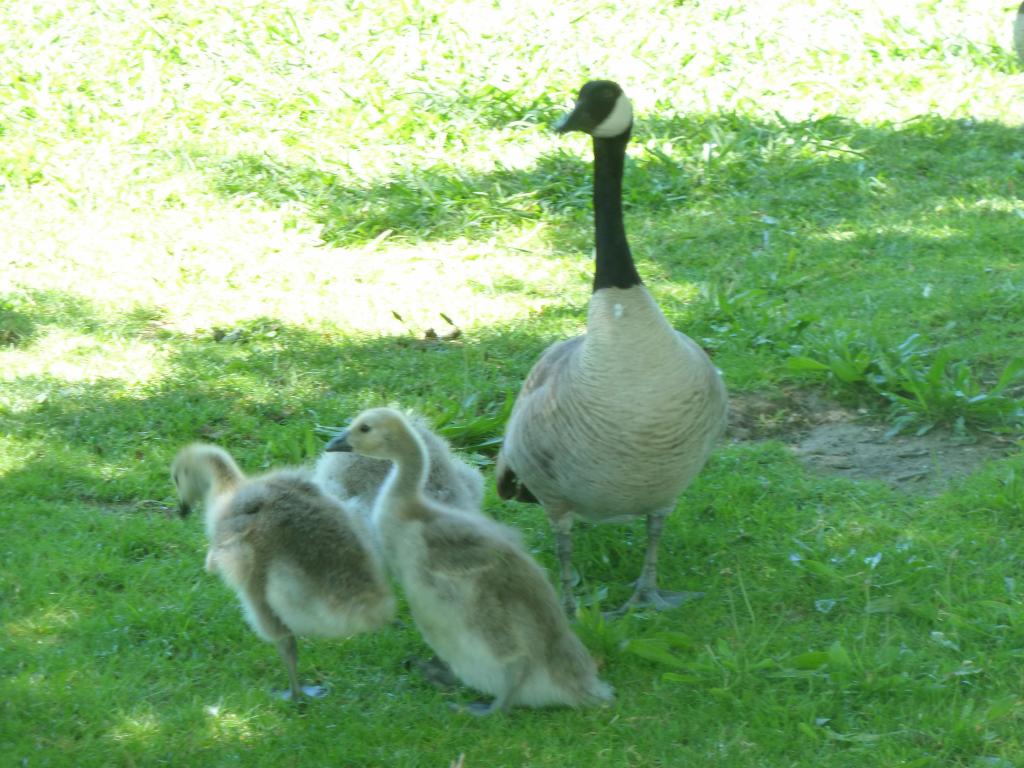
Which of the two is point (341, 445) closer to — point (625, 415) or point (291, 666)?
point (291, 666)

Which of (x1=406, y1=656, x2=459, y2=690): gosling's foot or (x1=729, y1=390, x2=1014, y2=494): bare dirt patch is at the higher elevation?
(x1=729, y1=390, x2=1014, y2=494): bare dirt patch

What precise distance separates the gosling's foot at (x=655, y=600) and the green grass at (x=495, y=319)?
0.13 metres

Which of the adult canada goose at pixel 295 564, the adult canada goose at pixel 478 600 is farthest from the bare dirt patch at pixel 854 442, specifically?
the adult canada goose at pixel 295 564

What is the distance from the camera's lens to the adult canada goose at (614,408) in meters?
5.08

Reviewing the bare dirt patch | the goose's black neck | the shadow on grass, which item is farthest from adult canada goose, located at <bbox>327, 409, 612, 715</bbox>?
the shadow on grass

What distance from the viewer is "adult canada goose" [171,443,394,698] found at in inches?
180

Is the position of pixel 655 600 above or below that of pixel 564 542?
below

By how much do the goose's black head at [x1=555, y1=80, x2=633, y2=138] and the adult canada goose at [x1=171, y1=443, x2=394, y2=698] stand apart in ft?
5.98

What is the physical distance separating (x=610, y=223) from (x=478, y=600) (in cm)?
173

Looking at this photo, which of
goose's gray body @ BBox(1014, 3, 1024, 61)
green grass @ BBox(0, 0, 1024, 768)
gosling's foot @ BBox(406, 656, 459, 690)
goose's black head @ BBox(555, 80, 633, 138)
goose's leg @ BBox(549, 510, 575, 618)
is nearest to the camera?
green grass @ BBox(0, 0, 1024, 768)

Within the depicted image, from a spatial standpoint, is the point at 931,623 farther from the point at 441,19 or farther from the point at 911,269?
the point at 441,19

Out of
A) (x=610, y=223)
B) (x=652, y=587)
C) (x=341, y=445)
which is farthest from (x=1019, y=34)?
(x=341, y=445)

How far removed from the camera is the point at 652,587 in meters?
5.53

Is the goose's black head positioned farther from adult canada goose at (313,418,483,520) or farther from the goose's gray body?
the goose's gray body
